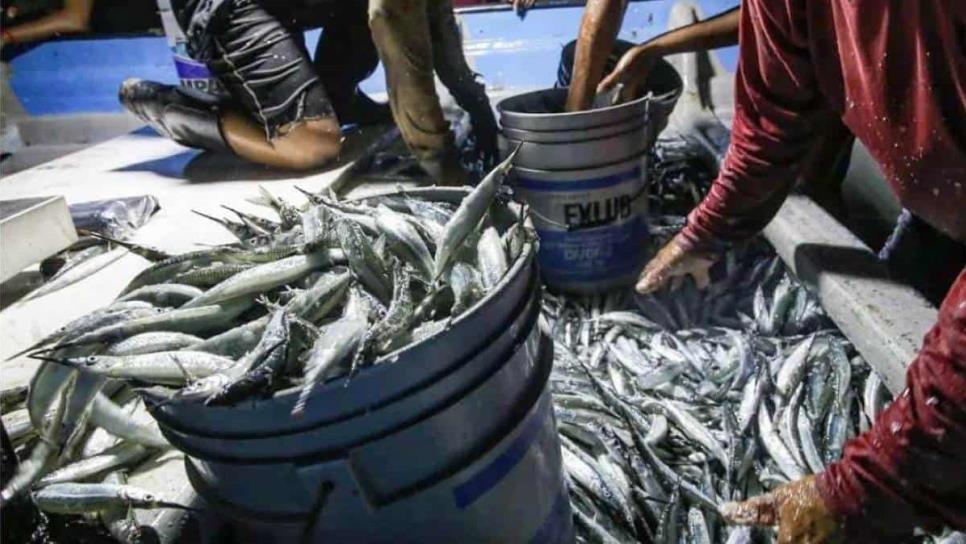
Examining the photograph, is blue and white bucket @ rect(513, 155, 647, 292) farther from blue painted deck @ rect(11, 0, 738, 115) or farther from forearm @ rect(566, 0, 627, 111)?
blue painted deck @ rect(11, 0, 738, 115)

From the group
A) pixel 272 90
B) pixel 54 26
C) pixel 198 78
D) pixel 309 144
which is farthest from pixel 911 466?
pixel 54 26

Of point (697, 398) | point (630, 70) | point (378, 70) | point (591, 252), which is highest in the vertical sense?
point (630, 70)

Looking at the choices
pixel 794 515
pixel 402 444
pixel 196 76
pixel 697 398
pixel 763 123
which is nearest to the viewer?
pixel 402 444

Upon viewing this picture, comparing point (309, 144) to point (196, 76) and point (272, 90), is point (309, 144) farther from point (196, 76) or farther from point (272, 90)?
point (196, 76)

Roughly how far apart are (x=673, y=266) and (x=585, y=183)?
0.62 meters

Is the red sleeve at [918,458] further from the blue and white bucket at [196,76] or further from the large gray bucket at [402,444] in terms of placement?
the blue and white bucket at [196,76]

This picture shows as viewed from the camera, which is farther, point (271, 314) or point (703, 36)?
point (703, 36)

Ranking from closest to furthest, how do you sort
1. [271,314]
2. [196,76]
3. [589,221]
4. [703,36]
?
1. [271,314]
2. [589,221]
3. [703,36]
4. [196,76]

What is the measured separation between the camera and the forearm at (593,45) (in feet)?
9.82

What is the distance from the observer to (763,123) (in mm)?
2207

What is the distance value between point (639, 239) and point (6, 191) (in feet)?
14.0

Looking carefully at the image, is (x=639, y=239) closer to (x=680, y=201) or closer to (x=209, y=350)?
(x=680, y=201)

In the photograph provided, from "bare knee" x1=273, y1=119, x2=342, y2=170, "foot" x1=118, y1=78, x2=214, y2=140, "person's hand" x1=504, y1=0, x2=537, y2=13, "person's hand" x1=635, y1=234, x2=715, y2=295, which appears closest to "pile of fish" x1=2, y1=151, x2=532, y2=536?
"person's hand" x1=635, y1=234, x2=715, y2=295

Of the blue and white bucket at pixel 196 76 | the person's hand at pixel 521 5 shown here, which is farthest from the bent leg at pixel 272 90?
the person's hand at pixel 521 5
